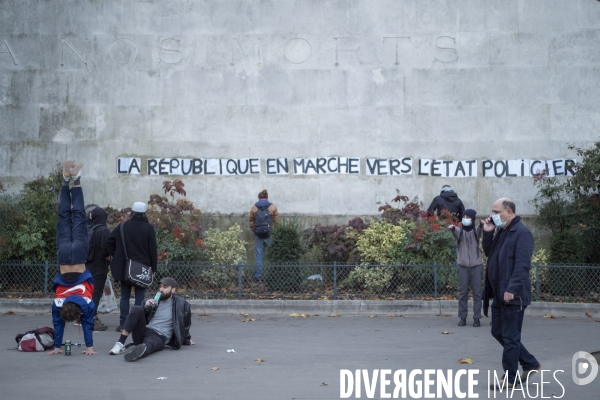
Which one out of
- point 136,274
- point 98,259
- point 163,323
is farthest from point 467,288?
point 98,259

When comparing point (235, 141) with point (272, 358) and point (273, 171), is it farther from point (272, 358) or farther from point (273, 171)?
point (272, 358)

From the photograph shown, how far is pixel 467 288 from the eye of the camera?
41.1 feet

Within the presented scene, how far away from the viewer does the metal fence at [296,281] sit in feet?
47.6

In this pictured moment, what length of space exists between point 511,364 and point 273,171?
1105 centimetres

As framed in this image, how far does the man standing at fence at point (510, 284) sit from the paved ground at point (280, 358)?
32 centimetres

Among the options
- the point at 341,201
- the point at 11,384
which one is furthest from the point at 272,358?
the point at 341,201

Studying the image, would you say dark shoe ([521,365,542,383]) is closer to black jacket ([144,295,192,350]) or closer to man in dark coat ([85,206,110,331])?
black jacket ([144,295,192,350])

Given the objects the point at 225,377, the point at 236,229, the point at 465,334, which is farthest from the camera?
the point at 236,229

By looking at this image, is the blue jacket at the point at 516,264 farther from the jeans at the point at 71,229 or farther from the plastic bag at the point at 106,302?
the plastic bag at the point at 106,302

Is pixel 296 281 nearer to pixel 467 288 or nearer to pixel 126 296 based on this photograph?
pixel 467 288

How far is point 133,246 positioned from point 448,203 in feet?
25.5

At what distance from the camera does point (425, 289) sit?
14.6m

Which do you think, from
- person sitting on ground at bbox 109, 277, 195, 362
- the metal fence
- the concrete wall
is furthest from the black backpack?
person sitting on ground at bbox 109, 277, 195, 362

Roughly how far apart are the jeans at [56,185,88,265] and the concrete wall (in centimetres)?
837
